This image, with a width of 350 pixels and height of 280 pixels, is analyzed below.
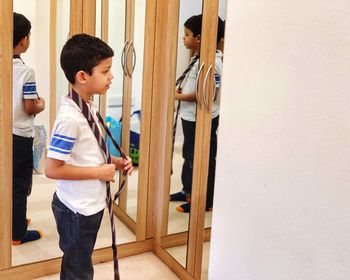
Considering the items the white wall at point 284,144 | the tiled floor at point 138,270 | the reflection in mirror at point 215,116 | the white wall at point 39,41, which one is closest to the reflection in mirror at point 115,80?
the tiled floor at point 138,270

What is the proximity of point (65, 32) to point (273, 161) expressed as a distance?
126 cm

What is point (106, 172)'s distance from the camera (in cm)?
155

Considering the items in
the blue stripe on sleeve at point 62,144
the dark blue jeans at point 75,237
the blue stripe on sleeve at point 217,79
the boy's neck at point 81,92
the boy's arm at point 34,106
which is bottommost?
the dark blue jeans at point 75,237

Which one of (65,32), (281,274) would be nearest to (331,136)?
(281,274)

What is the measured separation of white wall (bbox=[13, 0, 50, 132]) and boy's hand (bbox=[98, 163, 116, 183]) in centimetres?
65

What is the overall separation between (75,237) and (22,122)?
0.66m

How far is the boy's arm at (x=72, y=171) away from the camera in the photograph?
149cm

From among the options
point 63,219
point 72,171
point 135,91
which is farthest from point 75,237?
point 135,91

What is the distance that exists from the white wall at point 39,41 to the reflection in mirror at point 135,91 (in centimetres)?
48

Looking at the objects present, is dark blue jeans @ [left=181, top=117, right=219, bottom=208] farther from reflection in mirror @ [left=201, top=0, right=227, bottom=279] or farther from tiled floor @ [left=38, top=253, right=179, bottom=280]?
tiled floor @ [left=38, top=253, right=179, bottom=280]

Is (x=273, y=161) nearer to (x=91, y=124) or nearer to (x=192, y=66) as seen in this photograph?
(x=91, y=124)

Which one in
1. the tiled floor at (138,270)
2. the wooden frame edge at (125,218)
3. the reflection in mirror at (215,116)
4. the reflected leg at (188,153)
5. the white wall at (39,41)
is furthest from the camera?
the wooden frame edge at (125,218)

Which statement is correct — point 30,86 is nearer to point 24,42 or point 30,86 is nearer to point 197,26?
point 24,42

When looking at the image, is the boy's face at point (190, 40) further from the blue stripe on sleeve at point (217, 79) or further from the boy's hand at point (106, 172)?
the boy's hand at point (106, 172)
